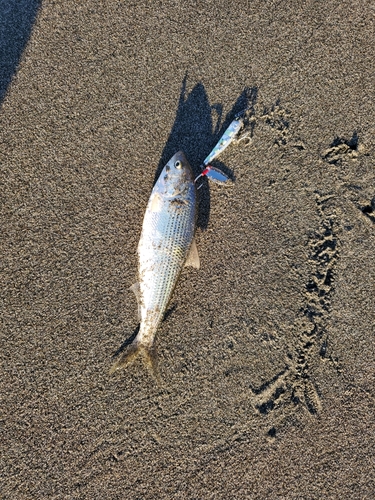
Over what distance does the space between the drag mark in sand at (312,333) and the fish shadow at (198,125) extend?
3.07ft

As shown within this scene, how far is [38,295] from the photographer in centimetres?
286

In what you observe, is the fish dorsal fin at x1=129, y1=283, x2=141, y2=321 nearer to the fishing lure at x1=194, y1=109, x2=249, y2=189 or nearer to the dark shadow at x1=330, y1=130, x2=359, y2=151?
the fishing lure at x1=194, y1=109, x2=249, y2=189

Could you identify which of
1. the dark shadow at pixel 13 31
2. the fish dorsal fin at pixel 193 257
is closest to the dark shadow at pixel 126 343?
the fish dorsal fin at pixel 193 257

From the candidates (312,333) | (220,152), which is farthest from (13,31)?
(312,333)

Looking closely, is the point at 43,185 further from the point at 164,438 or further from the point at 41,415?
the point at 164,438

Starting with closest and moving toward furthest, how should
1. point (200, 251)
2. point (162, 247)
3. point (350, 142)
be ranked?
1. point (162, 247)
2. point (200, 251)
3. point (350, 142)

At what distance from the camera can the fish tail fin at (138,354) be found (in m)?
2.76

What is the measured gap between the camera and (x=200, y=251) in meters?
2.94

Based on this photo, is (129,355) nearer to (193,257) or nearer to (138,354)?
(138,354)

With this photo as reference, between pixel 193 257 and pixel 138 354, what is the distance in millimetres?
917

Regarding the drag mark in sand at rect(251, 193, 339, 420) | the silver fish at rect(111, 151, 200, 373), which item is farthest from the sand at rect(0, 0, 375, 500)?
the silver fish at rect(111, 151, 200, 373)

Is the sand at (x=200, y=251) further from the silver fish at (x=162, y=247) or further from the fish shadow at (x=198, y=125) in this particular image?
the silver fish at (x=162, y=247)

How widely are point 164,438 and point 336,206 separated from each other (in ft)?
8.10

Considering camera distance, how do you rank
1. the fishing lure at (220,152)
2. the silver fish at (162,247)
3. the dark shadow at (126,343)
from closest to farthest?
the silver fish at (162,247) → the dark shadow at (126,343) → the fishing lure at (220,152)
